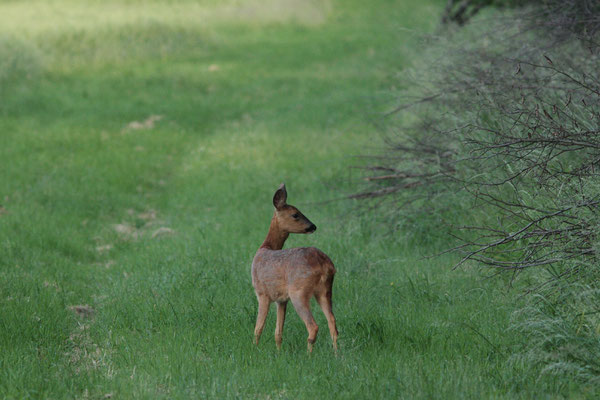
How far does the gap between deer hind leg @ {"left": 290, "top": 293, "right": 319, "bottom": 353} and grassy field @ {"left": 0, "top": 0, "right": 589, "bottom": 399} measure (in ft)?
0.64

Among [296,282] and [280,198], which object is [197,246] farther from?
[296,282]

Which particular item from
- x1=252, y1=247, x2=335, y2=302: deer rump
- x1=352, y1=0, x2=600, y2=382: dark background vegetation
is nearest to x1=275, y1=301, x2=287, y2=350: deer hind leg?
x1=252, y1=247, x2=335, y2=302: deer rump

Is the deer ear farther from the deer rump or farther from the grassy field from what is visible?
the grassy field

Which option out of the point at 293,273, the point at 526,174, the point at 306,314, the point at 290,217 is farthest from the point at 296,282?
the point at 526,174

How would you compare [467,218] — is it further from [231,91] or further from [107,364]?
[231,91]

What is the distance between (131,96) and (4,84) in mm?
3120

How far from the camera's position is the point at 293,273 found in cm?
517

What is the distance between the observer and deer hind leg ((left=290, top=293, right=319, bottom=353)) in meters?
5.05

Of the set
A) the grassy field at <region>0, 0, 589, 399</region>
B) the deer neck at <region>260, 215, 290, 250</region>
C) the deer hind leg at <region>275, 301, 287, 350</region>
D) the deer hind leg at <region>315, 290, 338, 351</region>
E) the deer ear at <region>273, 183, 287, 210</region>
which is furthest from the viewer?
the deer neck at <region>260, 215, 290, 250</region>

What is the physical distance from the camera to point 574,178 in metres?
6.12

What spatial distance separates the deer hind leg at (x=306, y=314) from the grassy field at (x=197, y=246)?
195 millimetres

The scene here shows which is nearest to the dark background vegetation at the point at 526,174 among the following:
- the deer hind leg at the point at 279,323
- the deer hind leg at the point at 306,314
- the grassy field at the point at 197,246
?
the grassy field at the point at 197,246

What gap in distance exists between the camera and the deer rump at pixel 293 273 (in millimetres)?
5121

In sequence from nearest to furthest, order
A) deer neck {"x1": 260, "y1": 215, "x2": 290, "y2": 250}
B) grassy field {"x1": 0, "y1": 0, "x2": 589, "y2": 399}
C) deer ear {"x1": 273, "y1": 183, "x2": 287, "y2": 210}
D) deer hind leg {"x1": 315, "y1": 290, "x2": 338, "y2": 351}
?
grassy field {"x1": 0, "y1": 0, "x2": 589, "y2": 399}
deer hind leg {"x1": 315, "y1": 290, "x2": 338, "y2": 351}
deer ear {"x1": 273, "y1": 183, "x2": 287, "y2": 210}
deer neck {"x1": 260, "y1": 215, "x2": 290, "y2": 250}
